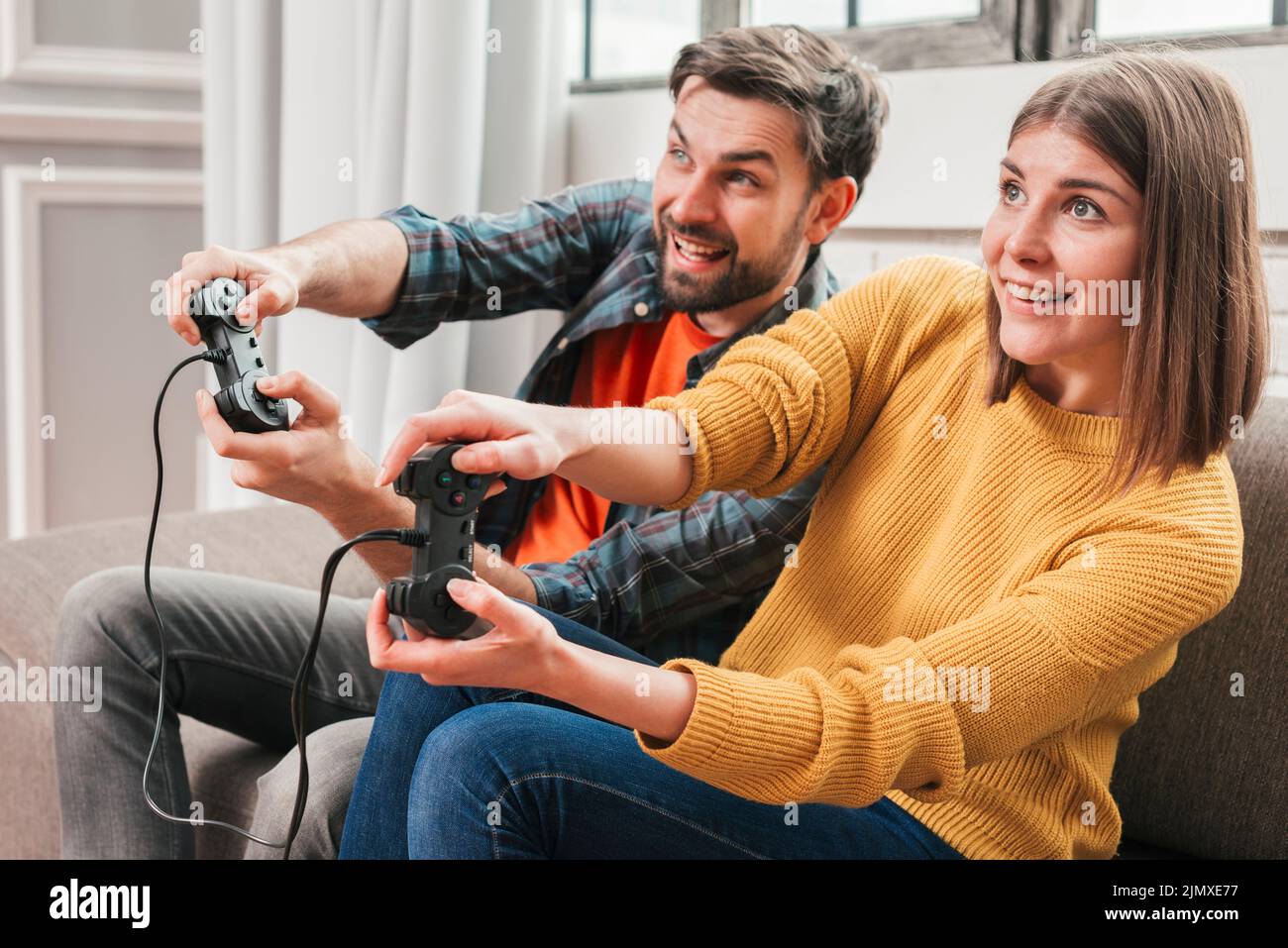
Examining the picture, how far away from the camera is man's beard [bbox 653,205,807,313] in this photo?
1.40 metres

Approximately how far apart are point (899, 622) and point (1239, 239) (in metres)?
0.39

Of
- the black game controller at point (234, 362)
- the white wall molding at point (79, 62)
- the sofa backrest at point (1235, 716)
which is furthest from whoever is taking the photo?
the white wall molding at point (79, 62)

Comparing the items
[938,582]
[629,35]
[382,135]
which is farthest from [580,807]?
[629,35]

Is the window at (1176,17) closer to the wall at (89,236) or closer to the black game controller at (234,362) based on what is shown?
the black game controller at (234,362)

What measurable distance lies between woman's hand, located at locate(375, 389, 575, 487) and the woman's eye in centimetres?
42

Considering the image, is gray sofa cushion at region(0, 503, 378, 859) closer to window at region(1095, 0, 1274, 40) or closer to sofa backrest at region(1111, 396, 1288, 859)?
sofa backrest at region(1111, 396, 1288, 859)

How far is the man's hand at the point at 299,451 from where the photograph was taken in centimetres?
100

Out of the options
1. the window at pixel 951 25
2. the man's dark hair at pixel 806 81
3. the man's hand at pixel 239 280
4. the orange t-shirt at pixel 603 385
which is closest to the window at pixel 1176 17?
the window at pixel 951 25

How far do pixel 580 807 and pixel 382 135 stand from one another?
139cm

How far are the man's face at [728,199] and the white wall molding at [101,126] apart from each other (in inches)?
56.3

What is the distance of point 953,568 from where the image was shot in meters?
1.06

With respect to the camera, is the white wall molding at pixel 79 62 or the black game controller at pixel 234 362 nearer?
the black game controller at pixel 234 362

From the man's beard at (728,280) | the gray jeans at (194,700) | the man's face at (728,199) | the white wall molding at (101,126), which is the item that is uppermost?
the white wall molding at (101,126)

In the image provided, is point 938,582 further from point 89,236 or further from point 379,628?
point 89,236
